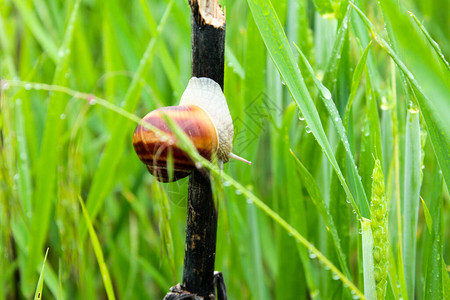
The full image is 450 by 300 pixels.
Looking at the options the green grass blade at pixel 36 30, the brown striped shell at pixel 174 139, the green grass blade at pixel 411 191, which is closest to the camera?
the brown striped shell at pixel 174 139

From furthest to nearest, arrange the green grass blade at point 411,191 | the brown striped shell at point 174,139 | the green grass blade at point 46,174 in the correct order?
the green grass blade at point 46,174
the green grass blade at point 411,191
the brown striped shell at point 174,139

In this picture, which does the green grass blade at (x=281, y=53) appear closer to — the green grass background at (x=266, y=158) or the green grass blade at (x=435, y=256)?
the green grass background at (x=266, y=158)

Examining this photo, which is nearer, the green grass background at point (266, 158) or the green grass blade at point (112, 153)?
the green grass background at point (266, 158)

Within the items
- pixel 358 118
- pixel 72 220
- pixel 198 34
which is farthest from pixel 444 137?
pixel 358 118

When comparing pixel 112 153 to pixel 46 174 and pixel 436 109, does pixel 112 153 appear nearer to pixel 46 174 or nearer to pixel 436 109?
pixel 46 174

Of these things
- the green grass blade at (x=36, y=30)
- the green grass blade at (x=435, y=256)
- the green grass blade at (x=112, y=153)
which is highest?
the green grass blade at (x=36, y=30)

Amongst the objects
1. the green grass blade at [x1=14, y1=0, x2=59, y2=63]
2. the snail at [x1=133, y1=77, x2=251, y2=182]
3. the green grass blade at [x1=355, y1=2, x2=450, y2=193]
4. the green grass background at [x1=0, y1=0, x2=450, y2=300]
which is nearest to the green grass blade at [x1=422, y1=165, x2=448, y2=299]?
the green grass background at [x1=0, y1=0, x2=450, y2=300]

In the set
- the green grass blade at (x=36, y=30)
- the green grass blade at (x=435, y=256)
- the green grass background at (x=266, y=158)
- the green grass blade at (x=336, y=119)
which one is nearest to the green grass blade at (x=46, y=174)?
the green grass background at (x=266, y=158)

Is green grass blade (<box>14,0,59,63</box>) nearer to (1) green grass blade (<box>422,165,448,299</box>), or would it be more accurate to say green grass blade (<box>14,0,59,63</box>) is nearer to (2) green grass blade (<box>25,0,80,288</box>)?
(2) green grass blade (<box>25,0,80,288</box>)

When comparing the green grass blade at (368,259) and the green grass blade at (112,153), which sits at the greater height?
the green grass blade at (112,153)

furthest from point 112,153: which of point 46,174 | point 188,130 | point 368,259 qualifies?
point 368,259
